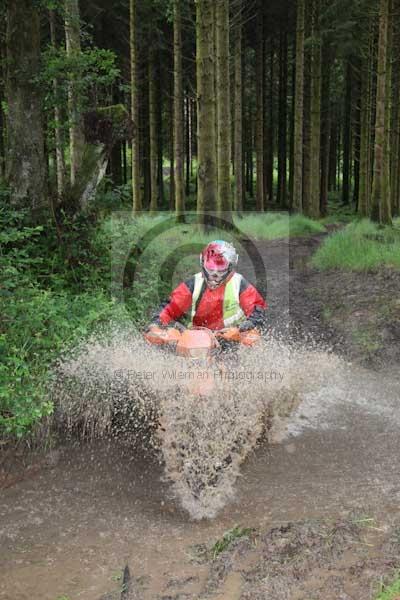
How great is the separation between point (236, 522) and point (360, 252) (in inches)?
336

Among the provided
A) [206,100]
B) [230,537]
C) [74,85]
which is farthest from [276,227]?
[230,537]

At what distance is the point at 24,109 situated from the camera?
8219 millimetres

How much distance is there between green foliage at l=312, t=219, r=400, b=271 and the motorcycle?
619cm

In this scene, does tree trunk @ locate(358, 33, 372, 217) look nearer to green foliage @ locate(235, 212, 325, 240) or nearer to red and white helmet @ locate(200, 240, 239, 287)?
green foliage @ locate(235, 212, 325, 240)

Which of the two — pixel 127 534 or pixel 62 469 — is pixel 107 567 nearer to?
pixel 127 534

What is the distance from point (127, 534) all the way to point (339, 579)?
1.76 metres

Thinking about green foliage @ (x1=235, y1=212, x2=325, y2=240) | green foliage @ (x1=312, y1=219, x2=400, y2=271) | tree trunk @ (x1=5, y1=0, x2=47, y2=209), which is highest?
tree trunk @ (x1=5, y1=0, x2=47, y2=209)

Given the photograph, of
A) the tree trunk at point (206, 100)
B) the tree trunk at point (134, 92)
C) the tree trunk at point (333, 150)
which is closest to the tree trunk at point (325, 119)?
the tree trunk at point (333, 150)

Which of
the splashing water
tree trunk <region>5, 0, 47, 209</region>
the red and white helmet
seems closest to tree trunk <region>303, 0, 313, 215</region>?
tree trunk <region>5, 0, 47, 209</region>

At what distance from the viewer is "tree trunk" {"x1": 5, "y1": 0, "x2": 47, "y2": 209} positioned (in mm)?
8055

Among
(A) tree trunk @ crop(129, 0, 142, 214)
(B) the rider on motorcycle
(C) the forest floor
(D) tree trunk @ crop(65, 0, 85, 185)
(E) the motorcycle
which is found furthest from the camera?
(A) tree trunk @ crop(129, 0, 142, 214)

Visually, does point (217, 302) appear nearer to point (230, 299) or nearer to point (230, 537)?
point (230, 299)

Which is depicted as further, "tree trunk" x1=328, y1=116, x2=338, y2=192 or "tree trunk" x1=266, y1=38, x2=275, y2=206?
"tree trunk" x1=328, y1=116, x2=338, y2=192

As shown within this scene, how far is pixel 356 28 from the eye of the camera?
21797 mm
